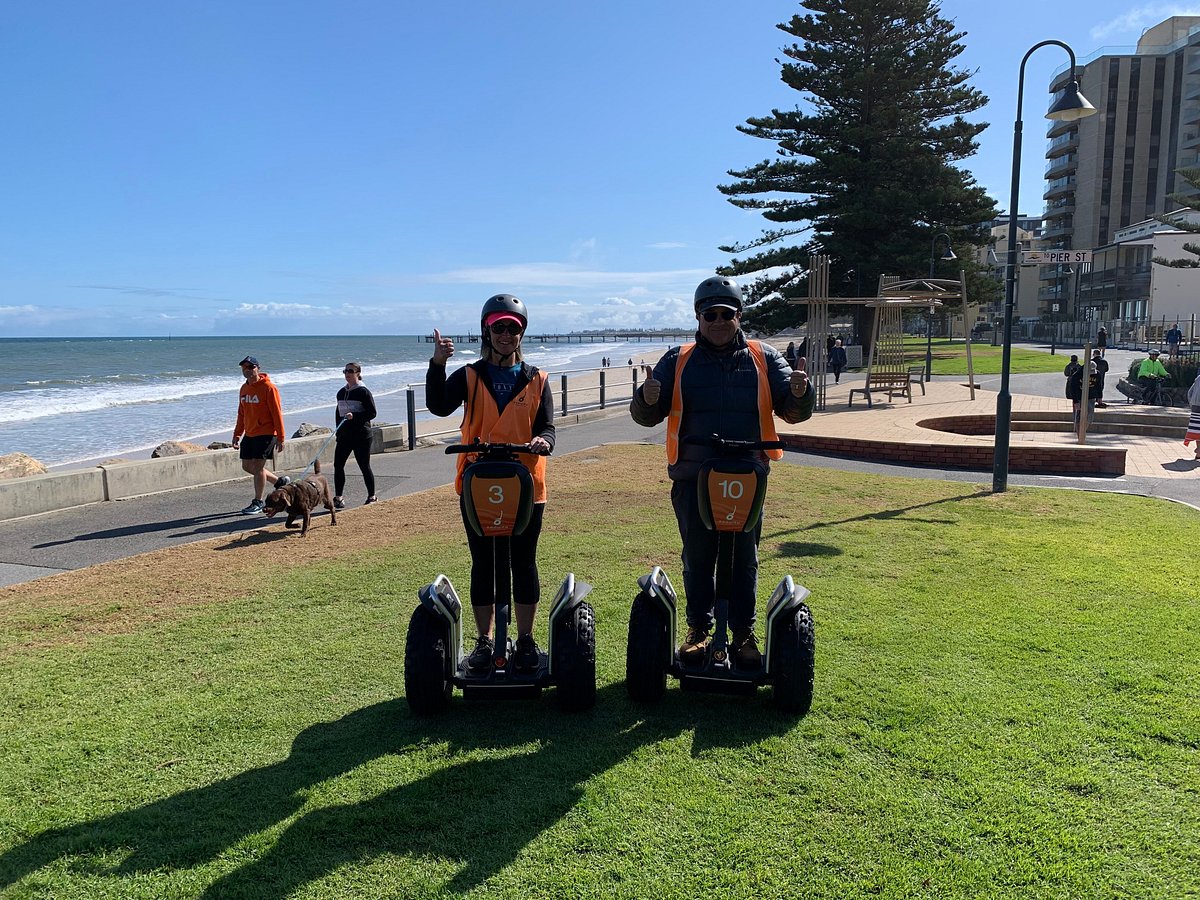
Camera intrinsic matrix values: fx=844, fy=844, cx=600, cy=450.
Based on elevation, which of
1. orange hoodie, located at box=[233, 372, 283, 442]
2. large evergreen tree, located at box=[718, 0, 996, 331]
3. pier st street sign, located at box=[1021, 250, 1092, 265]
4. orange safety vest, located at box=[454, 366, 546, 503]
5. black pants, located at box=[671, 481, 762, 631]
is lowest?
black pants, located at box=[671, 481, 762, 631]

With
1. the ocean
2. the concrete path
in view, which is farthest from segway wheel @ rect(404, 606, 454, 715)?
the ocean

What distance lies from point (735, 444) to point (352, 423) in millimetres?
6510

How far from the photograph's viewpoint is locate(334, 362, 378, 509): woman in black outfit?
9.07 meters

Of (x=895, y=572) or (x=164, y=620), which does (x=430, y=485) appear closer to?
(x=164, y=620)

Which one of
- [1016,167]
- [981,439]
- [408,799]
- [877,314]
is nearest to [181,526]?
[408,799]

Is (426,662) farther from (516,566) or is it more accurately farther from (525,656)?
(516,566)

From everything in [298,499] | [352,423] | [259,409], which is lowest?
[298,499]

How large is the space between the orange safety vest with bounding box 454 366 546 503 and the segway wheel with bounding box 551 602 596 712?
0.55 meters

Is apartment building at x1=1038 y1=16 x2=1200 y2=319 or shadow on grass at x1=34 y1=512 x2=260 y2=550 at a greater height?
apartment building at x1=1038 y1=16 x2=1200 y2=319

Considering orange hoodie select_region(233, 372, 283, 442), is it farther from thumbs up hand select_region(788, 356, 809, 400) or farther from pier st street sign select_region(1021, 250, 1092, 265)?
pier st street sign select_region(1021, 250, 1092, 265)

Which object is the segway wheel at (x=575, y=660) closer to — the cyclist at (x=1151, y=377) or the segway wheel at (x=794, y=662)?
the segway wheel at (x=794, y=662)

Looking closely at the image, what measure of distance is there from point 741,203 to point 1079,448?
28091 mm

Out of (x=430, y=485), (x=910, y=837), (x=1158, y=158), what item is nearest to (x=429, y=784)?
(x=910, y=837)

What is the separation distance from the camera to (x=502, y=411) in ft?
12.2
